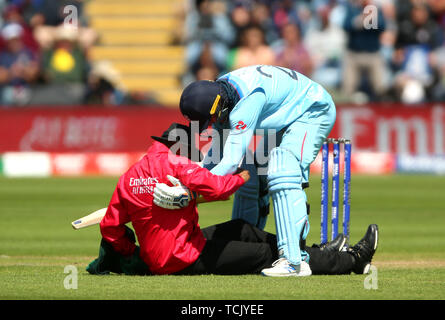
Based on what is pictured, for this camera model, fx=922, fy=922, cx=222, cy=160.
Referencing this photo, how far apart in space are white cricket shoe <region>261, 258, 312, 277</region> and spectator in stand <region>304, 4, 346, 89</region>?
16540 mm

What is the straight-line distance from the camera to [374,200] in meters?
16.2

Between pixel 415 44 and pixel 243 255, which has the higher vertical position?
pixel 415 44

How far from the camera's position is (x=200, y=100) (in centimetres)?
740

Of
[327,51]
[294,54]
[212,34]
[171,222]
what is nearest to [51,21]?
[212,34]

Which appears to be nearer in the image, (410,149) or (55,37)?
(410,149)

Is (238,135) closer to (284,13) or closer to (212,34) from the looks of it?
(212,34)

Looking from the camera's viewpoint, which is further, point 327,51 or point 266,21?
point 266,21

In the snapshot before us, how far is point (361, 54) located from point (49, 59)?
26.3ft

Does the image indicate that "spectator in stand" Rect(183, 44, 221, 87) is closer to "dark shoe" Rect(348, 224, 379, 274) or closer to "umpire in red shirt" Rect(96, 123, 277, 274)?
"dark shoe" Rect(348, 224, 379, 274)

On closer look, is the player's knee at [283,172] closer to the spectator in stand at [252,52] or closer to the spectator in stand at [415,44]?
the spectator in stand at [415,44]
